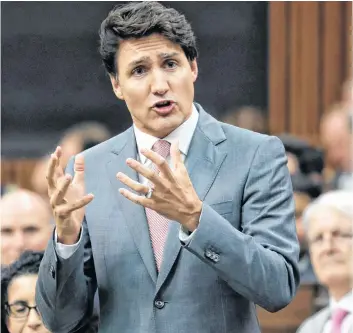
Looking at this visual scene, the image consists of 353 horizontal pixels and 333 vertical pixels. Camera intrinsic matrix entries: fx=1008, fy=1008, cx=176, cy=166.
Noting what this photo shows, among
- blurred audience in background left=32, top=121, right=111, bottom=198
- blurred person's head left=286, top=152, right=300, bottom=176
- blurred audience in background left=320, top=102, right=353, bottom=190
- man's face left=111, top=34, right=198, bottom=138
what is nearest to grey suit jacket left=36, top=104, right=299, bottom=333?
man's face left=111, top=34, right=198, bottom=138

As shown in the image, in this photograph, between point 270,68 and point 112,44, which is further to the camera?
point 270,68

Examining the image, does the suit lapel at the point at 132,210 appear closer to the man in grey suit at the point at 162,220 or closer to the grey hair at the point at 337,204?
the man in grey suit at the point at 162,220

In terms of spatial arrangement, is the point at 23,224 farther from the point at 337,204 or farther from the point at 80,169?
the point at 80,169

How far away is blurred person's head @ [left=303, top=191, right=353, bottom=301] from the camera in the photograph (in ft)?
10.8

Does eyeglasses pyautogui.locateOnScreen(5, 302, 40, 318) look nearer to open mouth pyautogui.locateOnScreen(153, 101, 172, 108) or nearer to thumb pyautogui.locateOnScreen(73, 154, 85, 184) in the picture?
thumb pyautogui.locateOnScreen(73, 154, 85, 184)

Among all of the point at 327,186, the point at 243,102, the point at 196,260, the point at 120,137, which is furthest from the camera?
the point at 243,102

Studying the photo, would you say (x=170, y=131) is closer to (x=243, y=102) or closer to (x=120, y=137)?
(x=120, y=137)

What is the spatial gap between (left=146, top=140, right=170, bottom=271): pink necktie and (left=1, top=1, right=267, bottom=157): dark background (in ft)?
14.2

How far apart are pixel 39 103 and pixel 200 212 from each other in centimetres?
499

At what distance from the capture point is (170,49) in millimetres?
2156

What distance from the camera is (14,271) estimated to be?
114 inches

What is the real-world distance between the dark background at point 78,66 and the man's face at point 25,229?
2.85 meters

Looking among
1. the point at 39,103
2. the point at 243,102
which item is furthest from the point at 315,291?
the point at 39,103

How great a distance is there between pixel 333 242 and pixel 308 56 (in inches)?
145
